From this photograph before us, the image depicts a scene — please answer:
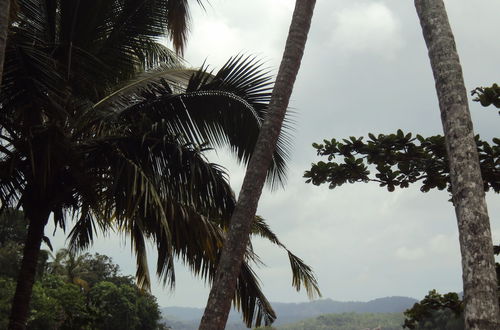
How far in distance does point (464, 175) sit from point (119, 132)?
4.58 m

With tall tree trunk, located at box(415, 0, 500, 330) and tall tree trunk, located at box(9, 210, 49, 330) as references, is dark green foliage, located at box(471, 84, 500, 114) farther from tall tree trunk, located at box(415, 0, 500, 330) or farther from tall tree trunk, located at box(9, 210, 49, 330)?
tall tree trunk, located at box(9, 210, 49, 330)

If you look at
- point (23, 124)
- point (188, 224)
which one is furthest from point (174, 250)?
point (23, 124)

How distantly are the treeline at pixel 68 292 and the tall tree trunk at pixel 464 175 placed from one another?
15804 millimetres

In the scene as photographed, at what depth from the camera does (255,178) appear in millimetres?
5766

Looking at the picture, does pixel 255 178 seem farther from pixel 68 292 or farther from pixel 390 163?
pixel 68 292

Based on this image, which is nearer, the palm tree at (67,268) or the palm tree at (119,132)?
the palm tree at (119,132)

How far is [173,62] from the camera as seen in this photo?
10492 mm

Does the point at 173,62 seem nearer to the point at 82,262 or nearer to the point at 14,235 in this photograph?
the point at 14,235

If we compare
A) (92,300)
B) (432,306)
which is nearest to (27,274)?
(432,306)

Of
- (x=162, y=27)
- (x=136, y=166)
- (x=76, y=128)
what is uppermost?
(x=162, y=27)

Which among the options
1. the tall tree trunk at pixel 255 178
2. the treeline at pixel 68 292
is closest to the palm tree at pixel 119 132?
the tall tree trunk at pixel 255 178

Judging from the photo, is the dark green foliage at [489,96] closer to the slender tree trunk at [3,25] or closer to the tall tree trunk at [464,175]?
the tall tree trunk at [464,175]

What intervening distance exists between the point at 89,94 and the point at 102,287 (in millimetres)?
29768

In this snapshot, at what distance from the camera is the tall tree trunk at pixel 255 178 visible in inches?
202
